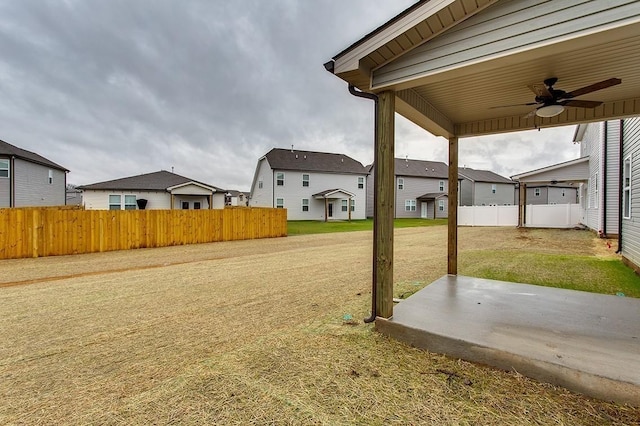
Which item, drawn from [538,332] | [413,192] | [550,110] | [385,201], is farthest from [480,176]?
[385,201]

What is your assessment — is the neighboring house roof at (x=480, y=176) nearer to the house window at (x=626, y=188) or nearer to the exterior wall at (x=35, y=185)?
the house window at (x=626, y=188)

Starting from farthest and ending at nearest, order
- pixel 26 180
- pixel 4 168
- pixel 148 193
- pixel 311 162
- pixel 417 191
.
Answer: pixel 417 191 < pixel 311 162 < pixel 148 193 < pixel 26 180 < pixel 4 168

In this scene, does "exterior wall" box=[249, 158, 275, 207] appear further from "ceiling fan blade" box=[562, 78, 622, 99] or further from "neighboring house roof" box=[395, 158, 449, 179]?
"ceiling fan blade" box=[562, 78, 622, 99]

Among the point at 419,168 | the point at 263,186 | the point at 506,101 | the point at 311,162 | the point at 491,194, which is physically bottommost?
the point at 506,101

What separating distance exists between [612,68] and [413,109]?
6.93 feet

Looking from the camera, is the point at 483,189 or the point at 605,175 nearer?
the point at 605,175

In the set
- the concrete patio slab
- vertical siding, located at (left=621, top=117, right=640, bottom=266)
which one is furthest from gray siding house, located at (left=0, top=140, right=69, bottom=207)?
vertical siding, located at (left=621, top=117, right=640, bottom=266)

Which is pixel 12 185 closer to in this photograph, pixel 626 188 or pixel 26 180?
pixel 26 180

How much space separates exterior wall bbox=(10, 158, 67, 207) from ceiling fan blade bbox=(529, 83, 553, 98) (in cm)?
2638

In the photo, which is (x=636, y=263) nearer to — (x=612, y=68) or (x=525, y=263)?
(x=525, y=263)

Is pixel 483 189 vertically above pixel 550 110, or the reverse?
pixel 483 189

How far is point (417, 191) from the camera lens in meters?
34.2

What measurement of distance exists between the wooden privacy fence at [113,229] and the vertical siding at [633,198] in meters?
12.2

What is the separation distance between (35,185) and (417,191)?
3428cm
